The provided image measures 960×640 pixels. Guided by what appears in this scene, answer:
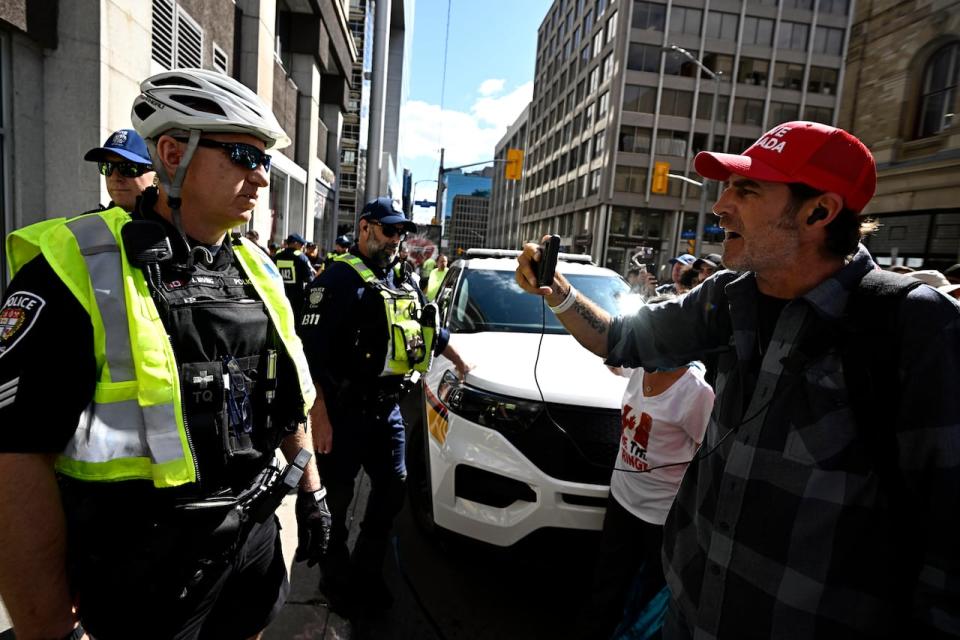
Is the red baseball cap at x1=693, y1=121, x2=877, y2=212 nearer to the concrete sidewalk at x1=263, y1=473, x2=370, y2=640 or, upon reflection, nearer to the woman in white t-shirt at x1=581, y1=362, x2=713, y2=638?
the woman in white t-shirt at x1=581, y1=362, x2=713, y2=638

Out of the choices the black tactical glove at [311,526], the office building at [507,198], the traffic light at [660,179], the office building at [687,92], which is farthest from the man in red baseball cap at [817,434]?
the office building at [507,198]

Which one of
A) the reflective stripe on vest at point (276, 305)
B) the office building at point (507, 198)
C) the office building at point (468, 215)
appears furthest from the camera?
the office building at point (468, 215)

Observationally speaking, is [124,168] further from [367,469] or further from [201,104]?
[367,469]

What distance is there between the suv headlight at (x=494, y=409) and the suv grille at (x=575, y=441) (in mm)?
42

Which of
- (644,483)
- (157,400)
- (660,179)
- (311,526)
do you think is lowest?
(311,526)

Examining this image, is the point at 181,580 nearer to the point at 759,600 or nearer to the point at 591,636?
the point at 759,600

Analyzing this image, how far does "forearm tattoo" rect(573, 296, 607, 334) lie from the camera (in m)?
2.02

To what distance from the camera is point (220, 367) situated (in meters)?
1.44

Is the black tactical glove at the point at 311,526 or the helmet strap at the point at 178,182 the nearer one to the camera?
the helmet strap at the point at 178,182

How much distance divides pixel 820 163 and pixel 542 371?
1.90 m

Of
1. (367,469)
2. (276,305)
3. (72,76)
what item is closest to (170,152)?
(276,305)

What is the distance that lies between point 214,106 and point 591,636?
268cm

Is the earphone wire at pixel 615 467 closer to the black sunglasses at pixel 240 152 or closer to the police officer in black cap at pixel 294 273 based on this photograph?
the black sunglasses at pixel 240 152

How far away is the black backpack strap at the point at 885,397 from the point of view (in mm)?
1229
